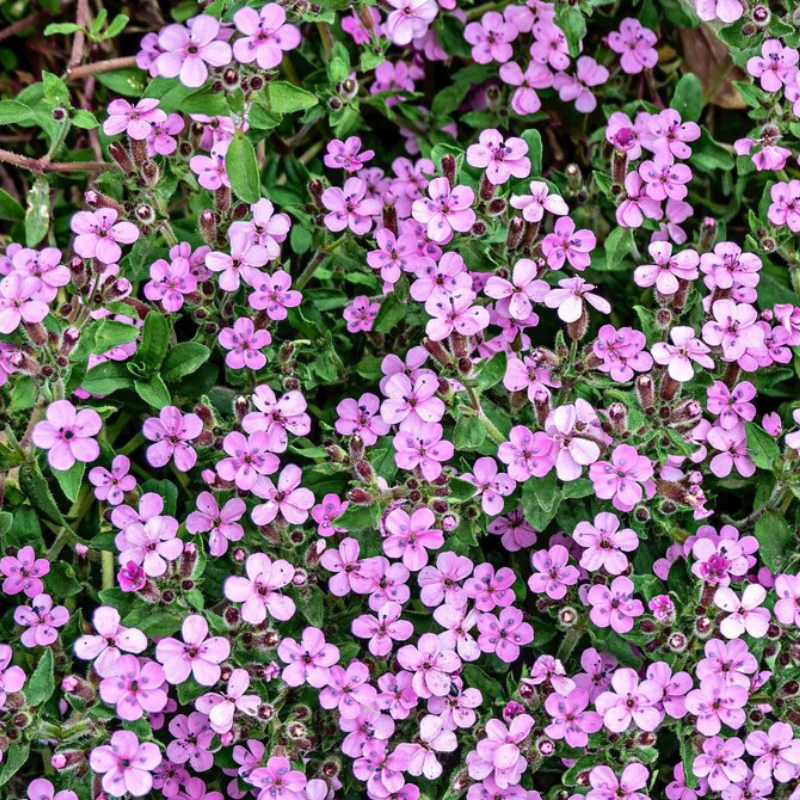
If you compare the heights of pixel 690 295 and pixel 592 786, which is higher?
pixel 690 295

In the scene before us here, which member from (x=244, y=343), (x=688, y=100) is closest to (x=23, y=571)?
(x=244, y=343)

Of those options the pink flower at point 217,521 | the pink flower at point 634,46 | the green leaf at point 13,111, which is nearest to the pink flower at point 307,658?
the pink flower at point 217,521

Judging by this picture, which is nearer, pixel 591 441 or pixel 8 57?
pixel 591 441

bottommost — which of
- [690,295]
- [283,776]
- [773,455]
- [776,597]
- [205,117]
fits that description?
[283,776]

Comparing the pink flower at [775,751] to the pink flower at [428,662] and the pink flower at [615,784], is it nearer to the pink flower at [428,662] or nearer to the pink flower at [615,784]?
the pink flower at [615,784]

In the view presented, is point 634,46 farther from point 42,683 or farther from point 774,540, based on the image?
point 42,683

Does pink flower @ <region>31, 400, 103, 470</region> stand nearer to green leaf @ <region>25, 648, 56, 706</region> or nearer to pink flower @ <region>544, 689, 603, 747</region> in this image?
green leaf @ <region>25, 648, 56, 706</region>

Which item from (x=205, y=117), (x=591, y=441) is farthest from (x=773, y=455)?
(x=205, y=117)

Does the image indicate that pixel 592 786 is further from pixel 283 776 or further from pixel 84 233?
pixel 84 233
